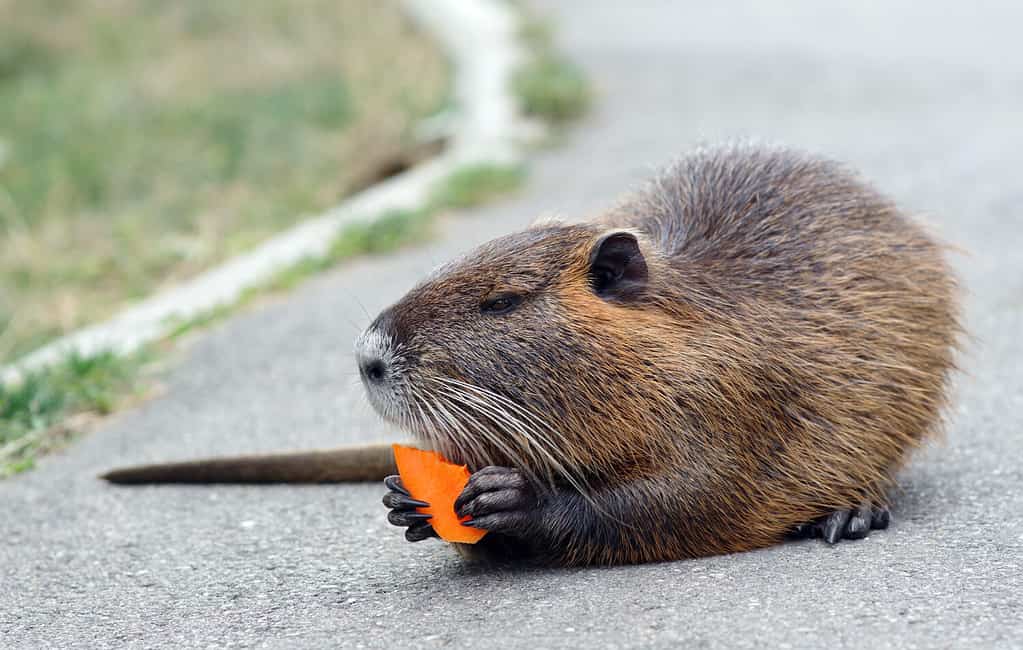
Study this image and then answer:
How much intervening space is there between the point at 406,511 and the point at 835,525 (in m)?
1.13

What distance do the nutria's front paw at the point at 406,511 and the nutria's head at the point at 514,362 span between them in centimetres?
14

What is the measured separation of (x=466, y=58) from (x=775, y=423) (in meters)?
9.39

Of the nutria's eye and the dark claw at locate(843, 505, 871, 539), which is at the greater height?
the nutria's eye

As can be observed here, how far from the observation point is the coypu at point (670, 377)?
3301 mm

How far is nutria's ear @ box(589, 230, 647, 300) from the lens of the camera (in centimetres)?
343

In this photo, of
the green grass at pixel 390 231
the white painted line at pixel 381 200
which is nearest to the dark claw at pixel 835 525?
the white painted line at pixel 381 200

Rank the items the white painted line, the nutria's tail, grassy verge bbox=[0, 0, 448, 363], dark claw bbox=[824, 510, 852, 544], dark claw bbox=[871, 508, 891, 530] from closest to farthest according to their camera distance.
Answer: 1. dark claw bbox=[824, 510, 852, 544]
2. dark claw bbox=[871, 508, 891, 530]
3. the nutria's tail
4. the white painted line
5. grassy verge bbox=[0, 0, 448, 363]

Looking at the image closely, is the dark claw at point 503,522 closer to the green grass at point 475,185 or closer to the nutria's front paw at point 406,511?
the nutria's front paw at point 406,511

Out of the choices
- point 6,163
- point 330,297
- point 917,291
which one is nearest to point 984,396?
point 917,291

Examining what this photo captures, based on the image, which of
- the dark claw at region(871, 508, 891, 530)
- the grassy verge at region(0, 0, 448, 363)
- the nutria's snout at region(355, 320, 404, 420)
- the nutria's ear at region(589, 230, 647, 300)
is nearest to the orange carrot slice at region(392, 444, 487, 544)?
the nutria's snout at region(355, 320, 404, 420)

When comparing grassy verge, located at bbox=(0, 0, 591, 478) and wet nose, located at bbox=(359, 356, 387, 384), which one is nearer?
wet nose, located at bbox=(359, 356, 387, 384)

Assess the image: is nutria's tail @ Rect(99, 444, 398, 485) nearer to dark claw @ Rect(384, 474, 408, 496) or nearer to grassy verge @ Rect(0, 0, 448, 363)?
dark claw @ Rect(384, 474, 408, 496)

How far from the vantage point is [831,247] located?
12.7 feet

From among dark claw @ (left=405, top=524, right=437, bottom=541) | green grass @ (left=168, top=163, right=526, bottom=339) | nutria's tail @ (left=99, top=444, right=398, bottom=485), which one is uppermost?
dark claw @ (left=405, top=524, right=437, bottom=541)
